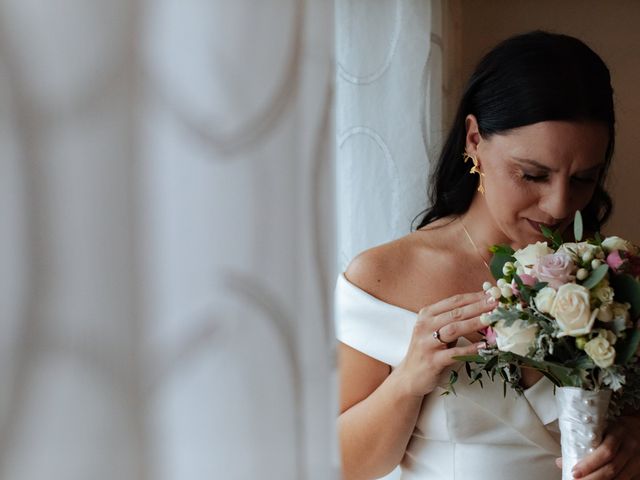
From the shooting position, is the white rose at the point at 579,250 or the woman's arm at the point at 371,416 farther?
the woman's arm at the point at 371,416

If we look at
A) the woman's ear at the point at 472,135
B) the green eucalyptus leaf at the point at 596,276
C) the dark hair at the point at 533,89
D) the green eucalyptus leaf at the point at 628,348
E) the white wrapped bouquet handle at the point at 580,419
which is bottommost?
the white wrapped bouquet handle at the point at 580,419

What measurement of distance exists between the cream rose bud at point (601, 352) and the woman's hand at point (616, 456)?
0.54ft

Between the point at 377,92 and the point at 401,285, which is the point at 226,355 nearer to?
the point at 401,285

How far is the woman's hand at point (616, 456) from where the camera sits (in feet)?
3.89

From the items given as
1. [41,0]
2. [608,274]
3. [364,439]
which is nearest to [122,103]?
[41,0]

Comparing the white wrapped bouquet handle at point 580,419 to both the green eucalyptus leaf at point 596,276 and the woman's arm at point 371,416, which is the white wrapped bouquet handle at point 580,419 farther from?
the woman's arm at point 371,416

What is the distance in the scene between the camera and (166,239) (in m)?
0.47

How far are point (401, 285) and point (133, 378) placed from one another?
3.84 ft

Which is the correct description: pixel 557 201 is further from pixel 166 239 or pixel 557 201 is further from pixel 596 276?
pixel 166 239

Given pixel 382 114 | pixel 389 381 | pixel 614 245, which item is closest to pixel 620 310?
pixel 614 245

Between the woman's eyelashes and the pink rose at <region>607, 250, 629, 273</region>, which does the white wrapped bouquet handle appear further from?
the woman's eyelashes

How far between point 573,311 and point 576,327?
24 mm

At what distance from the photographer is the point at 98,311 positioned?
16.7 inches

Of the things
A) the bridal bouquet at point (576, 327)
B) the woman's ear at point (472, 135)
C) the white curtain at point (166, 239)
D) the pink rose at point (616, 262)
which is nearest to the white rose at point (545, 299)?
the bridal bouquet at point (576, 327)
